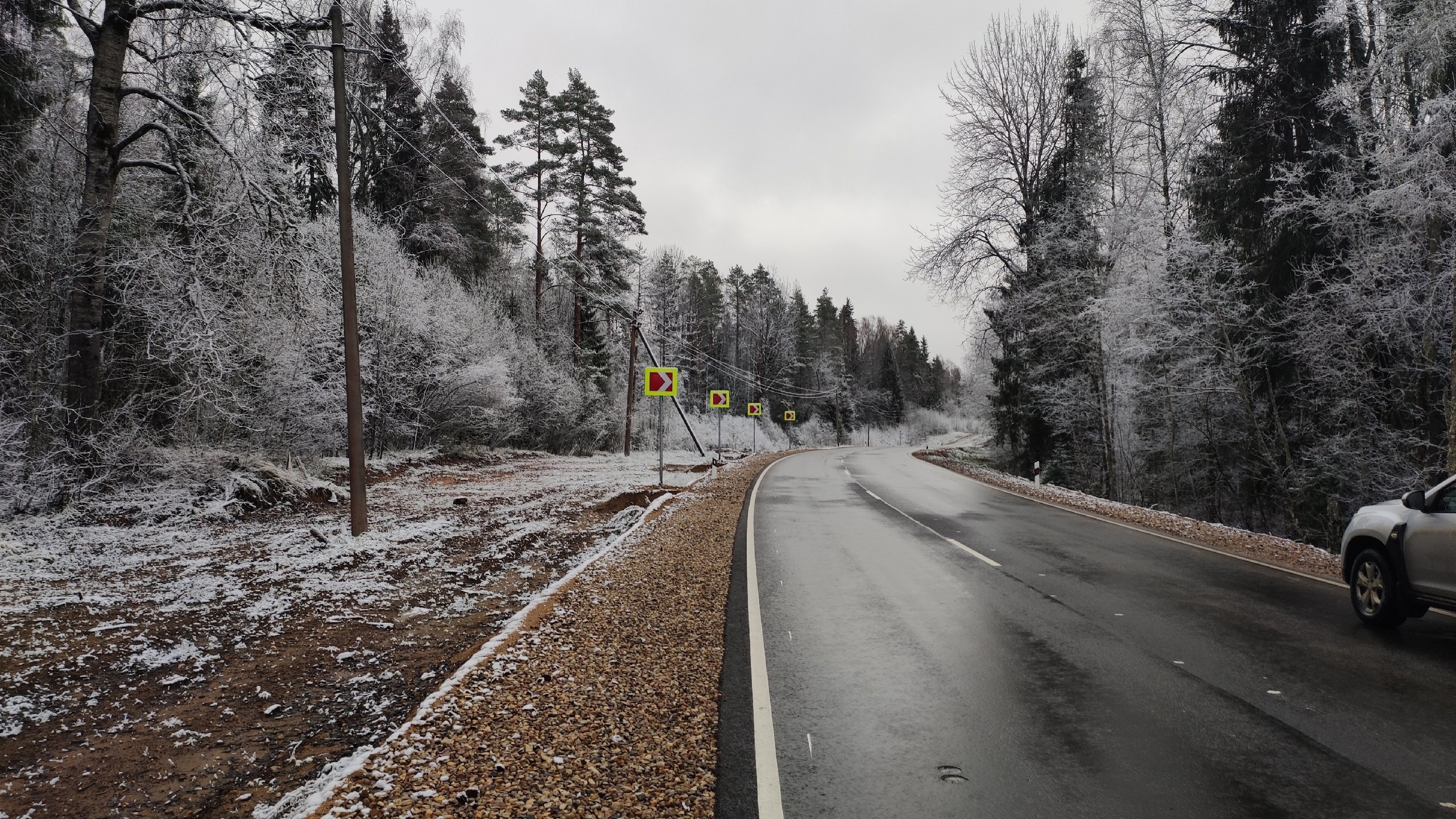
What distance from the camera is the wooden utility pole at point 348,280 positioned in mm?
9773

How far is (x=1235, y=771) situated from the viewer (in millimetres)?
3352

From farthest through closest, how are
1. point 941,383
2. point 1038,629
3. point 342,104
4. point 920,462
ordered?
point 941,383, point 920,462, point 342,104, point 1038,629

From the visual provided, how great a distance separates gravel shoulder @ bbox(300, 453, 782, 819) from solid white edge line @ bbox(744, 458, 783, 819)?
247mm

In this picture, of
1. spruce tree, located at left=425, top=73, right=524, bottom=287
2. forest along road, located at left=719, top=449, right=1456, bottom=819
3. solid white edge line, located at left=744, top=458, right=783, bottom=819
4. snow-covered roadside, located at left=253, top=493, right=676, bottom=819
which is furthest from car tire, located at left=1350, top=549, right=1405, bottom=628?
spruce tree, located at left=425, top=73, right=524, bottom=287

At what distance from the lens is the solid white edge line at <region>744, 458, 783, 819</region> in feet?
10.1

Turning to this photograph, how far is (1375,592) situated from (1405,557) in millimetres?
437

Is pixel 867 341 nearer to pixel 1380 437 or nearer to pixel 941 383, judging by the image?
pixel 941 383

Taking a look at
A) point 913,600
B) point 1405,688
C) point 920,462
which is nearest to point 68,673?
point 913,600

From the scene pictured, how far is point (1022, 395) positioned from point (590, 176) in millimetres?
23380

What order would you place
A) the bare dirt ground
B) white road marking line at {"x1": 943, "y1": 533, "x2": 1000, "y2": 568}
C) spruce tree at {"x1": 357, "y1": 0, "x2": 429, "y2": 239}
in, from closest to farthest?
1. the bare dirt ground
2. white road marking line at {"x1": 943, "y1": 533, "x2": 1000, "y2": 568}
3. spruce tree at {"x1": 357, "y1": 0, "x2": 429, "y2": 239}

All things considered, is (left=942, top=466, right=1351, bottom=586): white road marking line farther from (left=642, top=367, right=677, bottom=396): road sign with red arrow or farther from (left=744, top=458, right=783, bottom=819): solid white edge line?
(left=642, top=367, right=677, bottom=396): road sign with red arrow

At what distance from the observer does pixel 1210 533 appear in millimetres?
11219

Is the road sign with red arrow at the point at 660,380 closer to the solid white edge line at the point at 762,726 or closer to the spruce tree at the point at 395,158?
the solid white edge line at the point at 762,726

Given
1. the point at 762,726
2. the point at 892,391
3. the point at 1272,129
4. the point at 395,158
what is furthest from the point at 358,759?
the point at 892,391
